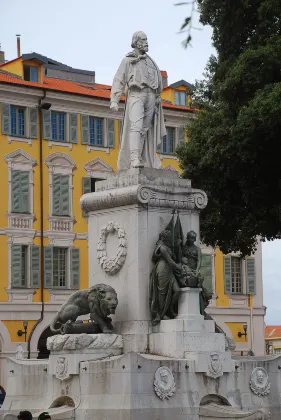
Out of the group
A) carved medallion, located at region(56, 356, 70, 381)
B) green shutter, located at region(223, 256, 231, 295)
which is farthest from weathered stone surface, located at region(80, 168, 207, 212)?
green shutter, located at region(223, 256, 231, 295)

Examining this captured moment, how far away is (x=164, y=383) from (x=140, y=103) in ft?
17.7

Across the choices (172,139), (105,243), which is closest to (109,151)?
(172,139)

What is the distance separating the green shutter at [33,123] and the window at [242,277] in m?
11.9

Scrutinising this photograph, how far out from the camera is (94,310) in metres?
22.9

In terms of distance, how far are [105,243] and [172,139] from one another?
1564 inches

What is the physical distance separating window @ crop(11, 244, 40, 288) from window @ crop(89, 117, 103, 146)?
6394 millimetres

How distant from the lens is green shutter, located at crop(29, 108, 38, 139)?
196 ft

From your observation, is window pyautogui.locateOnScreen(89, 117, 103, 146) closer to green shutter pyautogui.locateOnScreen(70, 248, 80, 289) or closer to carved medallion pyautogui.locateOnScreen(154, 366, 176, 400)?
green shutter pyautogui.locateOnScreen(70, 248, 80, 289)

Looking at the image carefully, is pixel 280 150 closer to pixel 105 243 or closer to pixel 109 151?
pixel 105 243

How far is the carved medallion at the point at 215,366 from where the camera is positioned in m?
22.4

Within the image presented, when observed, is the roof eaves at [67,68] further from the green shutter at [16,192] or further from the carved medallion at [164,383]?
the carved medallion at [164,383]

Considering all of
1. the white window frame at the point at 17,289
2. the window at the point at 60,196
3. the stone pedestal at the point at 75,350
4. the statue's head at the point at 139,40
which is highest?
the window at the point at 60,196

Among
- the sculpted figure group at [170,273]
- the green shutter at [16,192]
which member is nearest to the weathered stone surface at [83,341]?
the sculpted figure group at [170,273]

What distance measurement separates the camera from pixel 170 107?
63500mm
